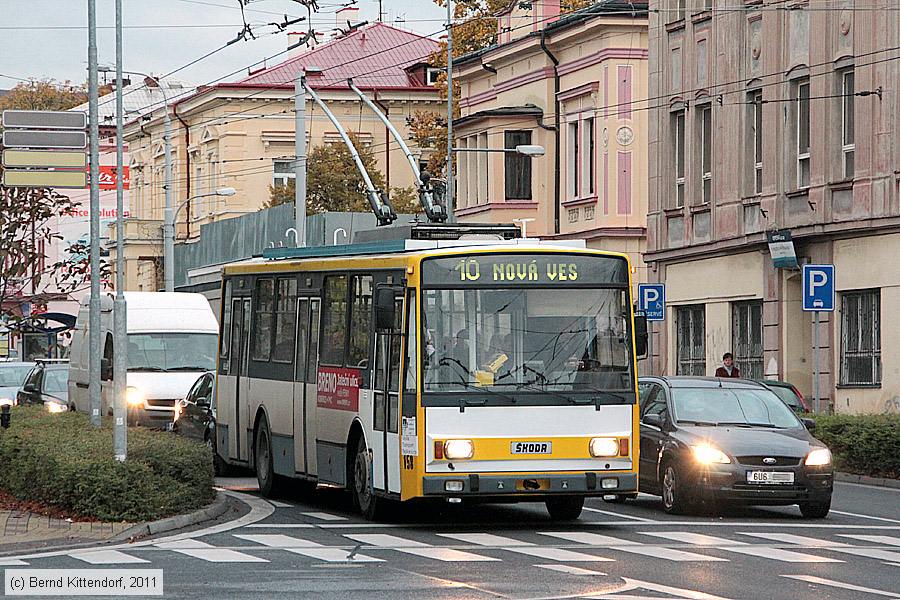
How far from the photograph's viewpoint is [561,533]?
61.0ft

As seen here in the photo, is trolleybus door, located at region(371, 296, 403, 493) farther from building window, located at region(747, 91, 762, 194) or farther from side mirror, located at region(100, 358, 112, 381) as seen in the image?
building window, located at region(747, 91, 762, 194)

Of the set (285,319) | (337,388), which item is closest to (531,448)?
(337,388)

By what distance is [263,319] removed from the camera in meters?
23.9

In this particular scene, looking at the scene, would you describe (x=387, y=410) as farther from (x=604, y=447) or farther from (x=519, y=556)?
(x=519, y=556)

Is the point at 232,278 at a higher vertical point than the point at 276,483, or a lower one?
higher

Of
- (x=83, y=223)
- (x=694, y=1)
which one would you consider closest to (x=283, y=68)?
(x=83, y=223)

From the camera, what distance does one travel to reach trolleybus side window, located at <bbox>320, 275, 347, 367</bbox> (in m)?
20.8

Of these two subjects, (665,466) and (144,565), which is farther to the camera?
(665,466)

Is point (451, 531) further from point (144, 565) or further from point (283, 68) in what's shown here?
point (283, 68)

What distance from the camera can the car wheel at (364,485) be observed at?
19.7 metres

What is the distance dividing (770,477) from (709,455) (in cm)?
67

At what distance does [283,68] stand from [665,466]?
2401 inches

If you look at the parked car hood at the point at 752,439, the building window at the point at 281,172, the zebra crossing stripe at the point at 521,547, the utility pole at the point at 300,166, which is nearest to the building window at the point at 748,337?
the utility pole at the point at 300,166

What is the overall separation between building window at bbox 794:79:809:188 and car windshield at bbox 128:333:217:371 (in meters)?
12.2
